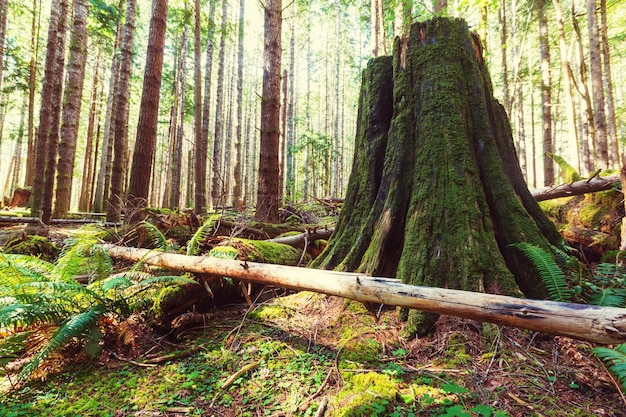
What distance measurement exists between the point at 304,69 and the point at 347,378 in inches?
1406

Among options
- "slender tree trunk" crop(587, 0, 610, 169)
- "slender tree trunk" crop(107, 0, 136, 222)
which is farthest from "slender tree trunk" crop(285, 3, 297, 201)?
"slender tree trunk" crop(587, 0, 610, 169)

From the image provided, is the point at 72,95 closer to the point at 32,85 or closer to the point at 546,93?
the point at 32,85

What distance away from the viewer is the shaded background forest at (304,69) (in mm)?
10938

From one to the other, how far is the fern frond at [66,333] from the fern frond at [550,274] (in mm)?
4006

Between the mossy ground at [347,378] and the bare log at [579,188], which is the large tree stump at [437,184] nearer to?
the mossy ground at [347,378]

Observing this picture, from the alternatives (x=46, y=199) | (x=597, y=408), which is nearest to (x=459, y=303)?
(x=597, y=408)

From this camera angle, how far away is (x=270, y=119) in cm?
713

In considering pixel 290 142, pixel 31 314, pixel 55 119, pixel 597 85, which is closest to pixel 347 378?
pixel 31 314

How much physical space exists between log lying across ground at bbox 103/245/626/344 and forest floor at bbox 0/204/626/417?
1.67 ft

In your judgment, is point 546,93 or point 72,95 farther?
point 546,93

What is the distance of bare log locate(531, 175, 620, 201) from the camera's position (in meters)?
5.44

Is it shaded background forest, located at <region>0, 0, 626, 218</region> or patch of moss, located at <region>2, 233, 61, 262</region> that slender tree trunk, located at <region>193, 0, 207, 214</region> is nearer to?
shaded background forest, located at <region>0, 0, 626, 218</region>

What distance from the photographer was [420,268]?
9.91 feet

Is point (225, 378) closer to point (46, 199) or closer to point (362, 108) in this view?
point (362, 108)
